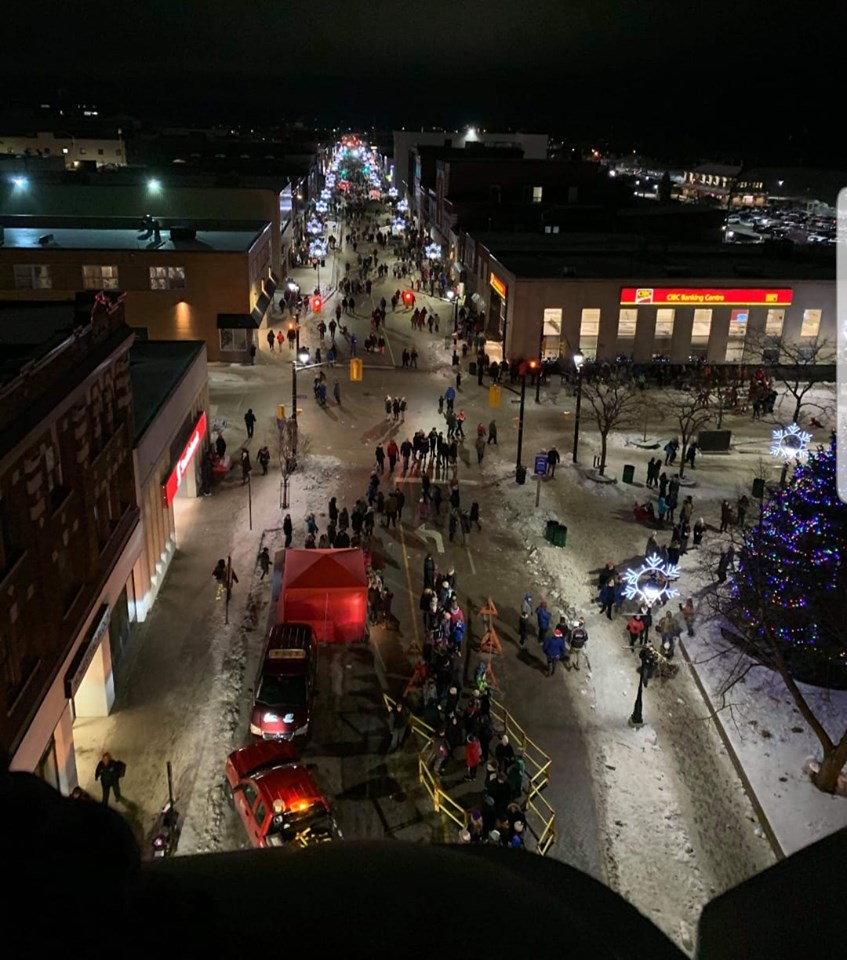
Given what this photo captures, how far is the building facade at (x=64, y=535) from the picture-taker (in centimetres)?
1188

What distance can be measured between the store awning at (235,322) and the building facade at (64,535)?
25.8 meters

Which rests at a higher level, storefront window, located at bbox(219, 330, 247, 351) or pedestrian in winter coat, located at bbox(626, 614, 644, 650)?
storefront window, located at bbox(219, 330, 247, 351)

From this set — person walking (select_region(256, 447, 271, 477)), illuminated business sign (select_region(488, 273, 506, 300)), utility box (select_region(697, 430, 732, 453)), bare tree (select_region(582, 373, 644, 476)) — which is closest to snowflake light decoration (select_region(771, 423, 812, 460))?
utility box (select_region(697, 430, 732, 453))

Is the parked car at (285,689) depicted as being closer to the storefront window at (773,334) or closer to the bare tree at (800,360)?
the bare tree at (800,360)

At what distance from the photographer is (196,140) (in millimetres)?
121812

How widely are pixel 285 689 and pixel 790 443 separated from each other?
23029mm

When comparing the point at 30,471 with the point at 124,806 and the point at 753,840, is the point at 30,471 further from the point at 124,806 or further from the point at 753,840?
the point at 753,840

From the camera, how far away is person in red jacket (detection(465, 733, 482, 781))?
15.1 m

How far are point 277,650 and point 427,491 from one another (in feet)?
34.7

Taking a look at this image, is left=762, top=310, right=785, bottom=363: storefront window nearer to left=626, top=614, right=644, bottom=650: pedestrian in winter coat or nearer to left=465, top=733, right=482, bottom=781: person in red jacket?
left=626, top=614, right=644, bottom=650: pedestrian in winter coat

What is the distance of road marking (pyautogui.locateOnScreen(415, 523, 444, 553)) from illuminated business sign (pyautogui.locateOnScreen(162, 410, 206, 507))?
23.0 ft

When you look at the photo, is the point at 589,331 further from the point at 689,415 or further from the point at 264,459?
the point at 264,459

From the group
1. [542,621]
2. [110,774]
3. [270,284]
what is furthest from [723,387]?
[110,774]

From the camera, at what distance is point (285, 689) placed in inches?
636
